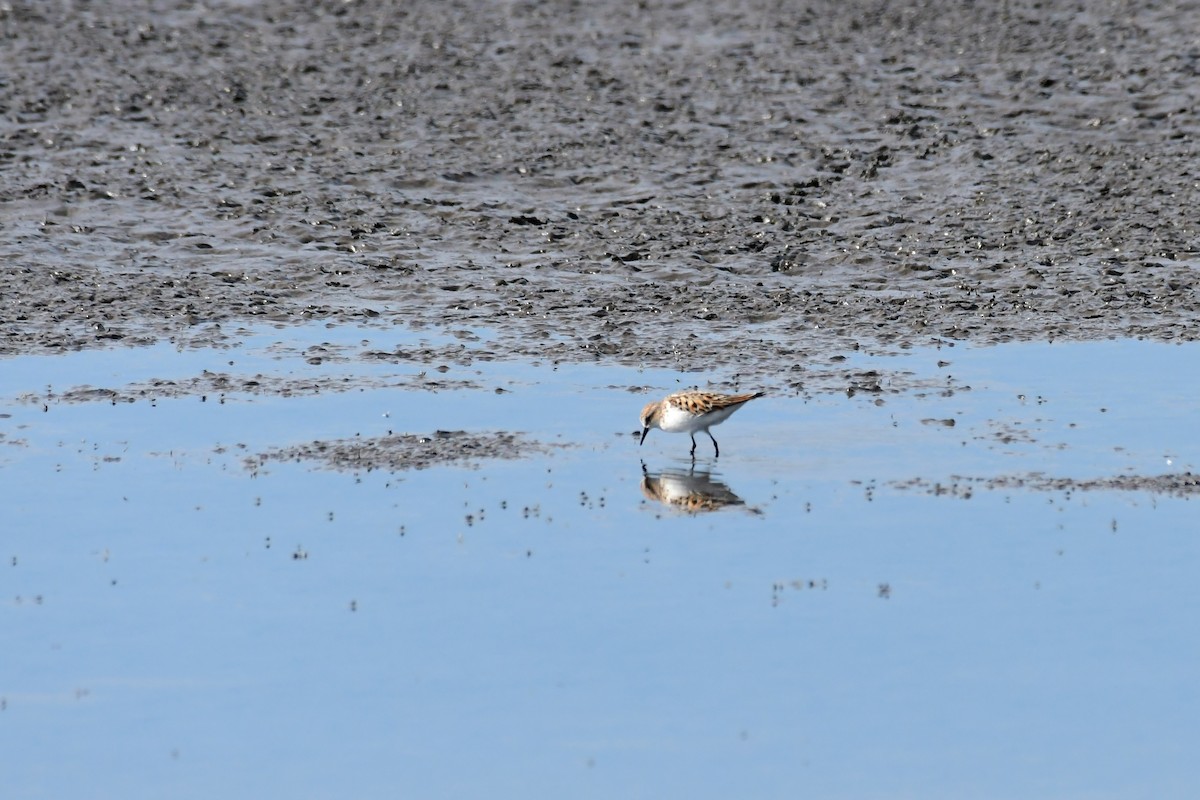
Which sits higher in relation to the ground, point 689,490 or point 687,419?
point 687,419

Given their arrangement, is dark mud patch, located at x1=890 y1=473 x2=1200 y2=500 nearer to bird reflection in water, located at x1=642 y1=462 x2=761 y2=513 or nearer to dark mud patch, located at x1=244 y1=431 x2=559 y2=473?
bird reflection in water, located at x1=642 y1=462 x2=761 y2=513

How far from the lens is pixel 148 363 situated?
1836cm

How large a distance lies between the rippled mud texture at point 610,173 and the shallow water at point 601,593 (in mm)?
2515

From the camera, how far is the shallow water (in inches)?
383

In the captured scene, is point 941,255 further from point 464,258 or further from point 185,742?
point 185,742

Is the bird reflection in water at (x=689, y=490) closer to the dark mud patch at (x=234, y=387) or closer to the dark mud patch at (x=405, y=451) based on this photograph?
the dark mud patch at (x=405, y=451)

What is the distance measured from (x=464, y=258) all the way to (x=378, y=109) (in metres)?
6.51

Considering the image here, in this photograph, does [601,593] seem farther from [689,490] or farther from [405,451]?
[405,451]

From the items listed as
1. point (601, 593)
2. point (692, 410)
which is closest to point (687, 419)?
point (692, 410)

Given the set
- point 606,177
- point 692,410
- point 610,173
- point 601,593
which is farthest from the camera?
point 610,173

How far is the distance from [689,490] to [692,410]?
2.59ft

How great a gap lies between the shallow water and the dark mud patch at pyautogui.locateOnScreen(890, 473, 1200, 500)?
5 centimetres

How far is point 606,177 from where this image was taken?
25.2m

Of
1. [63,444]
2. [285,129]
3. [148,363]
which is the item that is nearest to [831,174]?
[285,129]
